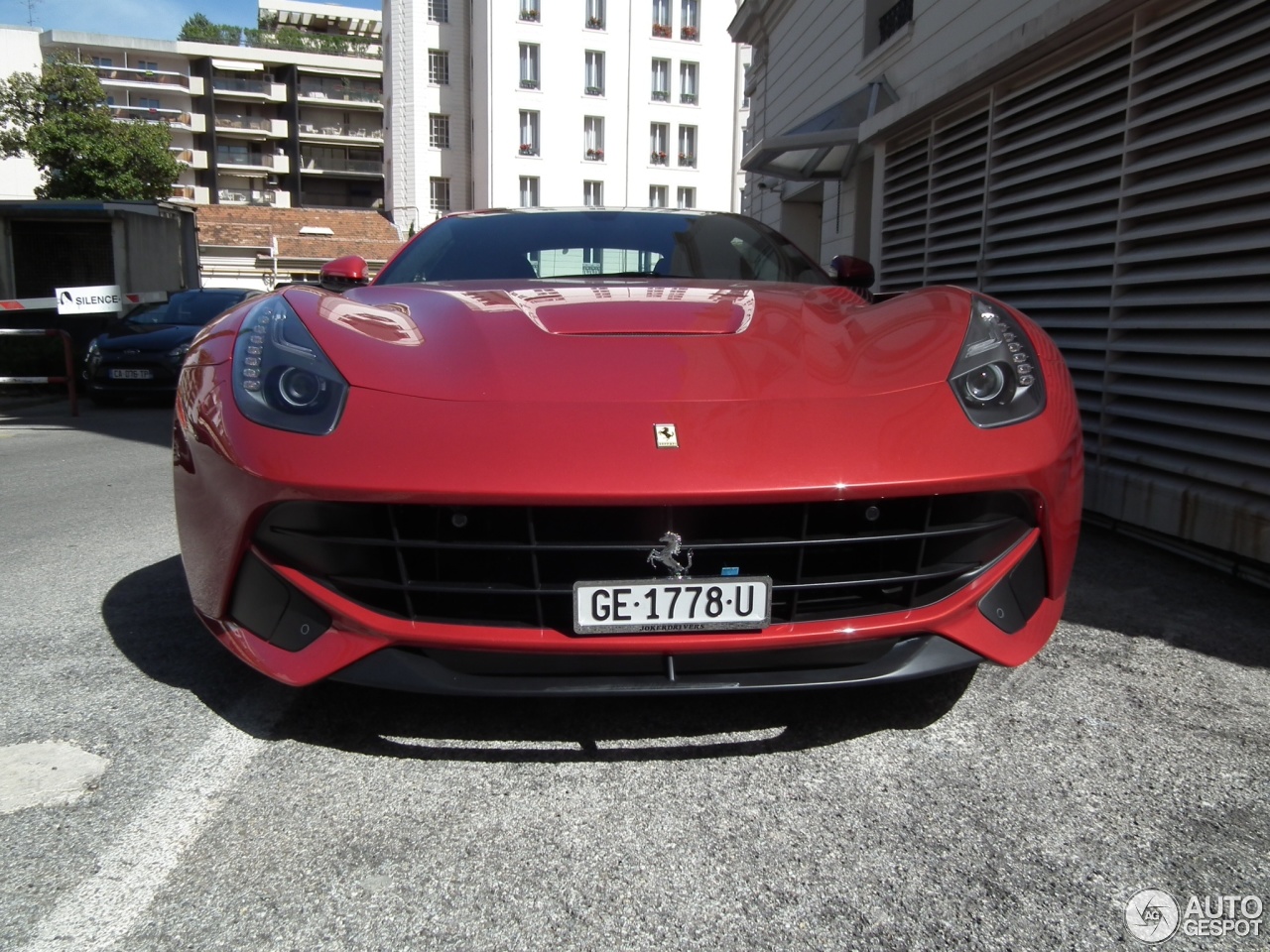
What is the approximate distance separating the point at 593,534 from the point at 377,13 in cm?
8047

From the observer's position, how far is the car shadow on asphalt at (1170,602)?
2.65 m

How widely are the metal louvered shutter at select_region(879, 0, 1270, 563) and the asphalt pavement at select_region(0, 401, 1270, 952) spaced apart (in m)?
1.02

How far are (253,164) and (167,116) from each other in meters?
5.65

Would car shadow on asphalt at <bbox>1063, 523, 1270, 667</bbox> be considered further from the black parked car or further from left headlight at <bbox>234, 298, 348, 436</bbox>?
the black parked car

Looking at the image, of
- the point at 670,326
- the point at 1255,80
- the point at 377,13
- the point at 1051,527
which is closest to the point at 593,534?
the point at 670,326

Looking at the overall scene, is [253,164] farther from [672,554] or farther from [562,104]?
[672,554]

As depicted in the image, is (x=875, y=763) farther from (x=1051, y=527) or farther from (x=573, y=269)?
(x=573, y=269)

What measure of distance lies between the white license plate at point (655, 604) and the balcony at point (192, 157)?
66271mm

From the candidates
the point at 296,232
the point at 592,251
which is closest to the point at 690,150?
the point at 296,232

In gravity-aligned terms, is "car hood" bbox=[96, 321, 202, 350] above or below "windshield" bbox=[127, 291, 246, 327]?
below

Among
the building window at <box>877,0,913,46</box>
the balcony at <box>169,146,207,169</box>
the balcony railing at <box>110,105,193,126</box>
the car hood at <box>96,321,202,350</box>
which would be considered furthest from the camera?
the balcony railing at <box>110,105,193,126</box>

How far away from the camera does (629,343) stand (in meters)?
2.10

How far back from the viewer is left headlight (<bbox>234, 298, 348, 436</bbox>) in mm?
1865

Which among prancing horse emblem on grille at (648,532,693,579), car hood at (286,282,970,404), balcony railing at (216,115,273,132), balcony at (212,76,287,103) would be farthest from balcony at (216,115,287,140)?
prancing horse emblem on grille at (648,532,693,579)
